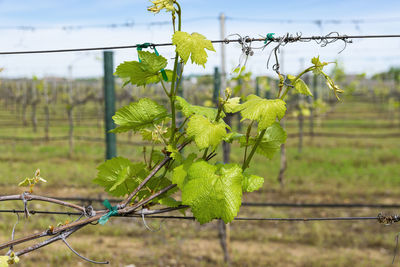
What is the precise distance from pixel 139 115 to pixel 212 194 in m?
0.40

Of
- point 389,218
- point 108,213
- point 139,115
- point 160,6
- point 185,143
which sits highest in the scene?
point 160,6

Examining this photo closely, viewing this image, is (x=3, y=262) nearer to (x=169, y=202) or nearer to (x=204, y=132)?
(x=169, y=202)

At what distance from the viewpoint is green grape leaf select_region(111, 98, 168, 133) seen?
1.39 m

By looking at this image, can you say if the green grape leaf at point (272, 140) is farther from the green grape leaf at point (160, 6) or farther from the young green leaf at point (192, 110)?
the green grape leaf at point (160, 6)

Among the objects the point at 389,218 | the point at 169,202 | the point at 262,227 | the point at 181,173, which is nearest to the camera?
the point at 181,173

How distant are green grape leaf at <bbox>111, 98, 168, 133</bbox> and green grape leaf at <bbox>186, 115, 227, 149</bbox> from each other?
0.60 feet

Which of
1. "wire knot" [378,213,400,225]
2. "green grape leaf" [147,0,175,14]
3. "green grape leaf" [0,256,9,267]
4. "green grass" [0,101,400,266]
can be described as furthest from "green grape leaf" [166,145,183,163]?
"wire knot" [378,213,400,225]

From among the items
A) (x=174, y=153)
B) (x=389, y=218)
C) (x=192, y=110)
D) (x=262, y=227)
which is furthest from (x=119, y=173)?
(x=262, y=227)

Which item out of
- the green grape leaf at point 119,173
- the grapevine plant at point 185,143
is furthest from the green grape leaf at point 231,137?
the green grape leaf at point 119,173

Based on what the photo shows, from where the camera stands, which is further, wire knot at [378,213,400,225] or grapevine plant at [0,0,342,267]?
wire knot at [378,213,400,225]

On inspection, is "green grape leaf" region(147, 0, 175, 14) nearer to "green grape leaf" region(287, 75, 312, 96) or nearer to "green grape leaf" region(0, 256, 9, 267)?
"green grape leaf" region(287, 75, 312, 96)

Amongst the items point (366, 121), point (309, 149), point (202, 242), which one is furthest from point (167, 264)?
point (366, 121)

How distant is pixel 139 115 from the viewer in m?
1.41

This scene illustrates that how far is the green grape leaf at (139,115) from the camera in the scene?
54.7 inches
